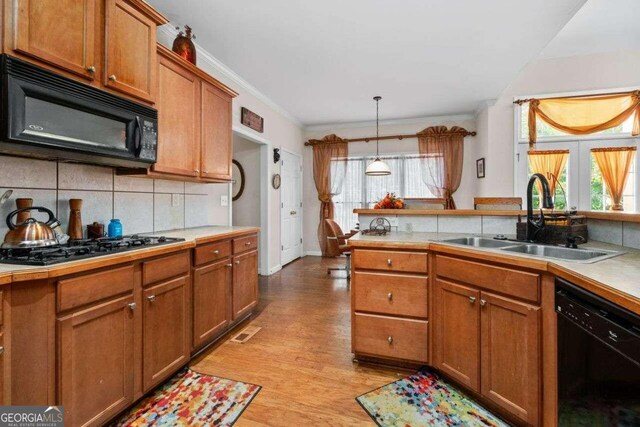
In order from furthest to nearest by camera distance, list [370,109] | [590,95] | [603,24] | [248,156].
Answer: [370,109] → [248,156] → [590,95] → [603,24]

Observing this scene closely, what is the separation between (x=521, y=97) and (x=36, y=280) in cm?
581

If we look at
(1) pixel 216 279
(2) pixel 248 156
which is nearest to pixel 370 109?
(2) pixel 248 156

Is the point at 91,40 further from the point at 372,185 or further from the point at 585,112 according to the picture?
the point at 585,112

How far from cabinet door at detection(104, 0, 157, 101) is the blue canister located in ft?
2.79

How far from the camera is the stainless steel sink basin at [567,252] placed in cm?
147

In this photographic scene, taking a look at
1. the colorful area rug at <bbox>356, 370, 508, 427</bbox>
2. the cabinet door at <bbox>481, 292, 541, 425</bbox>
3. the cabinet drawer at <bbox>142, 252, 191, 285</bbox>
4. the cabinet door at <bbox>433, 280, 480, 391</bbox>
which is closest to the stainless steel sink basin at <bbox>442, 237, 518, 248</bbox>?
the cabinet door at <bbox>433, 280, 480, 391</bbox>

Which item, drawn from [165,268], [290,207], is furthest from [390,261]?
[290,207]

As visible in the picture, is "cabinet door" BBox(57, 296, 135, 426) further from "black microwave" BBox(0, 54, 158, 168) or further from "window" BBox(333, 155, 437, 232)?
"window" BBox(333, 155, 437, 232)

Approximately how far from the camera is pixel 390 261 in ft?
6.48

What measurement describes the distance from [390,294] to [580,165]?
4.40 meters

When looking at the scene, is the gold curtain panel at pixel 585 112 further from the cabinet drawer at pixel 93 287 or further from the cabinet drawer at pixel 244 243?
the cabinet drawer at pixel 93 287

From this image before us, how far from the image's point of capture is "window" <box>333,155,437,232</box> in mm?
5773

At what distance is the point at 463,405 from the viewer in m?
1.67

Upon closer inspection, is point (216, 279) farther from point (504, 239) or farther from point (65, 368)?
point (504, 239)
